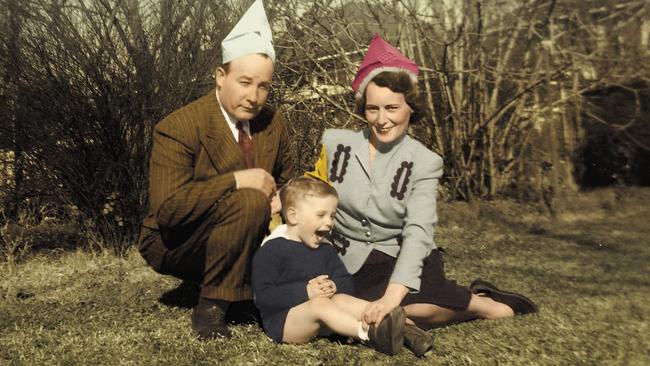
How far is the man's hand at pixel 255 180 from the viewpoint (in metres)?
3.28

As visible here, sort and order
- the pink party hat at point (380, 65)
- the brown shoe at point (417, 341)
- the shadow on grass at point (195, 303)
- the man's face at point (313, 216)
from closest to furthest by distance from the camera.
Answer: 1. the brown shoe at point (417, 341)
2. the man's face at point (313, 216)
3. the pink party hat at point (380, 65)
4. the shadow on grass at point (195, 303)

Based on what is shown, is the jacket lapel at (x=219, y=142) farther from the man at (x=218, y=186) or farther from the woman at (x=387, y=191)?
the woman at (x=387, y=191)

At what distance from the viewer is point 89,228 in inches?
202

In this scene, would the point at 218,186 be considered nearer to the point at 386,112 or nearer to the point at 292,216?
the point at 292,216

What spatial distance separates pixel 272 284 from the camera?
3.27 metres

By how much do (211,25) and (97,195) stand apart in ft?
4.66

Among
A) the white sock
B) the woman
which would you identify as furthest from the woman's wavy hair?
the white sock

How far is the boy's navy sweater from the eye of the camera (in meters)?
3.26

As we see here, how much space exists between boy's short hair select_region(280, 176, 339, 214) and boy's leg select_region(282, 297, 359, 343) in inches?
17.4

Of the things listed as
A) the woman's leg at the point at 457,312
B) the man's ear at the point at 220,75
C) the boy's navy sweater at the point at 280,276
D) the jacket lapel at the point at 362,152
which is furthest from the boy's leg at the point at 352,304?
the man's ear at the point at 220,75

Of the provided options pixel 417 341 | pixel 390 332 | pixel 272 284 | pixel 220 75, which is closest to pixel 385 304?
pixel 390 332

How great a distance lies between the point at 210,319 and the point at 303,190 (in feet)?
2.39

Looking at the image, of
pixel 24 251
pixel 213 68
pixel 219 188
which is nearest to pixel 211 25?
pixel 213 68

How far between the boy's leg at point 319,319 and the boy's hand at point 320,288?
0.10 feet
